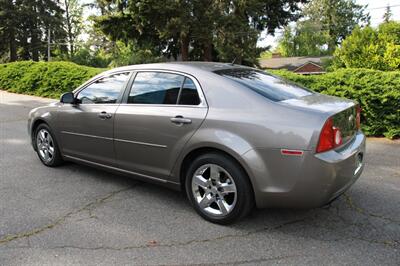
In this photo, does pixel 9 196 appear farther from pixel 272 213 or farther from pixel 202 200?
pixel 272 213

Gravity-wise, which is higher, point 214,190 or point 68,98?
point 68,98

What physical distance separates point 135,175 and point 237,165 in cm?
138

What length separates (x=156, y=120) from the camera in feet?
13.1

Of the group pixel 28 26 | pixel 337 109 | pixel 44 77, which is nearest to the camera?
pixel 337 109

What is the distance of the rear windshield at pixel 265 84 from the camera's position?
3770 mm

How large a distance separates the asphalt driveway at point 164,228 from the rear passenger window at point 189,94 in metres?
1.13

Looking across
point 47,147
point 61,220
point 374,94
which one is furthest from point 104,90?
point 374,94

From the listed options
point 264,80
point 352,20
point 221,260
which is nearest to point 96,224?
point 221,260

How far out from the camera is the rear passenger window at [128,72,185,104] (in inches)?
159

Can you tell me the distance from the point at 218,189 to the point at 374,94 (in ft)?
16.0

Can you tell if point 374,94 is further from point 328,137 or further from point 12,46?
point 12,46

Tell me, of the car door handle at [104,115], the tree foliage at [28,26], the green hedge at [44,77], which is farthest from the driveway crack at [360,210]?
the tree foliage at [28,26]

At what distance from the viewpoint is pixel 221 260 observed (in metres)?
3.09

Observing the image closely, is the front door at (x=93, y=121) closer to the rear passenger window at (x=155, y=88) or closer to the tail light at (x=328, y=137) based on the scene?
the rear passenger window at (x=155, y=88)
